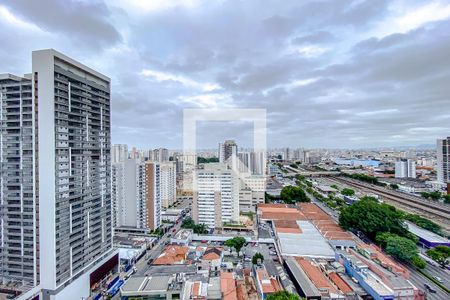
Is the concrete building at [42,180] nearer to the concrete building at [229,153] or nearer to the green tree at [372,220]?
the concrete building at [229,153]

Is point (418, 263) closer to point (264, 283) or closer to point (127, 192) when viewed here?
point (264, 283)

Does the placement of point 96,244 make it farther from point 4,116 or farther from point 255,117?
point 255,117

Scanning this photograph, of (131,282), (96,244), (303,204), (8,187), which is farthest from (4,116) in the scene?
(303,204)

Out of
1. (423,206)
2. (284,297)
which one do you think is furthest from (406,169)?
(284,297)

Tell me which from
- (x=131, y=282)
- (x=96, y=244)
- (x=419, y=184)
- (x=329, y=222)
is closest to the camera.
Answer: (x=131, y=282)

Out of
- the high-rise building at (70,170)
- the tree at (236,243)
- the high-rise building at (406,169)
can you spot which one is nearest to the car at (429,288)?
the tree at (236,243)

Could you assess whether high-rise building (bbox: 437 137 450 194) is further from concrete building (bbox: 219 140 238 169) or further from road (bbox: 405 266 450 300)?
concrete building (bbox: 219 140 238 169)
